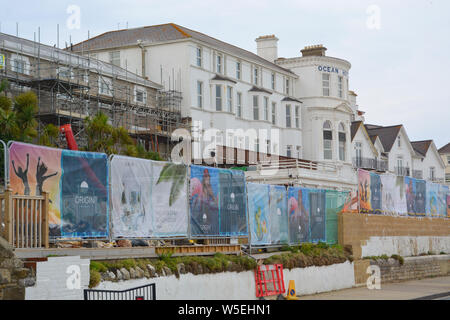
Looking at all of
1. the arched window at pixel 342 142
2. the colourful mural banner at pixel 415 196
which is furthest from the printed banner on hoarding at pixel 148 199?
the arched window at pixel 342 142

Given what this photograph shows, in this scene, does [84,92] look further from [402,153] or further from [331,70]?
[402,153]

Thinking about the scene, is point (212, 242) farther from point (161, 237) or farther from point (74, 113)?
point (74, 113)

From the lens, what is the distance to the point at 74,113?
40594 millimetres

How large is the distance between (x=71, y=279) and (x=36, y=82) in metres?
26.0

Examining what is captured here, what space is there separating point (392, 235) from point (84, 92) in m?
19.7

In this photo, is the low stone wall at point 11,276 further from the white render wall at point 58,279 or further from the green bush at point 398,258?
the green bush at point 398,258

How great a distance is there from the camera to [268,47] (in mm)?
64938

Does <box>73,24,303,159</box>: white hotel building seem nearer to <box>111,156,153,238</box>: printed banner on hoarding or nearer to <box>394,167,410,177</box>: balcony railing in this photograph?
<box>394,167,410,177</box>: balcony railing

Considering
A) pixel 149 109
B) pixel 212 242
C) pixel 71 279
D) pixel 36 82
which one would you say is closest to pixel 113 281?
pixel 71 279

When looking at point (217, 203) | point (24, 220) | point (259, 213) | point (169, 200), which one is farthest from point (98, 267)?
point (259, 213)

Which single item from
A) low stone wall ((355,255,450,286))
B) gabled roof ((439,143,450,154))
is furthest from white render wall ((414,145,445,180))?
low stone wall ((355,255,450,286))

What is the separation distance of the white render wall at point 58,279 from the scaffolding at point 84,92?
24.0m

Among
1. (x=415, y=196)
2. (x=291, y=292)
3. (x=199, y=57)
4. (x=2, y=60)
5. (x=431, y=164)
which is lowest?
(x=291, y=292)
